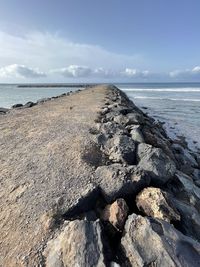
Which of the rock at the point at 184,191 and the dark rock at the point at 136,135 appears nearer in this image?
the rock at the point at 184,191

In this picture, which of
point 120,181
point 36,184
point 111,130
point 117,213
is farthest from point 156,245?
point 111,130

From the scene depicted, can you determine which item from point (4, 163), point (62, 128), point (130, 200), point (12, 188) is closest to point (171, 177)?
point (130, 200)

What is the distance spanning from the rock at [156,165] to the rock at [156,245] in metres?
1.49

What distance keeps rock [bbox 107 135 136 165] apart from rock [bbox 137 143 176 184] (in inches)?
6.8

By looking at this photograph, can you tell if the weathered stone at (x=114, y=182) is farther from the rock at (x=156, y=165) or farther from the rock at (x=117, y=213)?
the rock at (x=156, y=165)

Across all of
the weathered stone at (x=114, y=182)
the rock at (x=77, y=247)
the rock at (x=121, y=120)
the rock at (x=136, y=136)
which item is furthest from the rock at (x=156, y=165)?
the rock at (x=121, y=120)

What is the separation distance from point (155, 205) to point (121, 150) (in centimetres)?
213

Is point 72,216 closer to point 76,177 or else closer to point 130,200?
point 130,200

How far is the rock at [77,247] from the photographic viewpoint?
2.77 m

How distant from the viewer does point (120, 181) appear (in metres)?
4.12

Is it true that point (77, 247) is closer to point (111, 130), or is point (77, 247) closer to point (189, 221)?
point (189, 221)

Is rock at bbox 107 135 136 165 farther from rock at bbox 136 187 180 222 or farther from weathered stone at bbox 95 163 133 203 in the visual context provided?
rock at bbox 136 187 180 222

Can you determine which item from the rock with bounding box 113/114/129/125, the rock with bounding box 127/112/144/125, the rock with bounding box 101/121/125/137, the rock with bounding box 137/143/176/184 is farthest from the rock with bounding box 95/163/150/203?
the rock with bounding box 127/112/144/125

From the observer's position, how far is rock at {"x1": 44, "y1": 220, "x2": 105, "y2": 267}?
2773 mm
